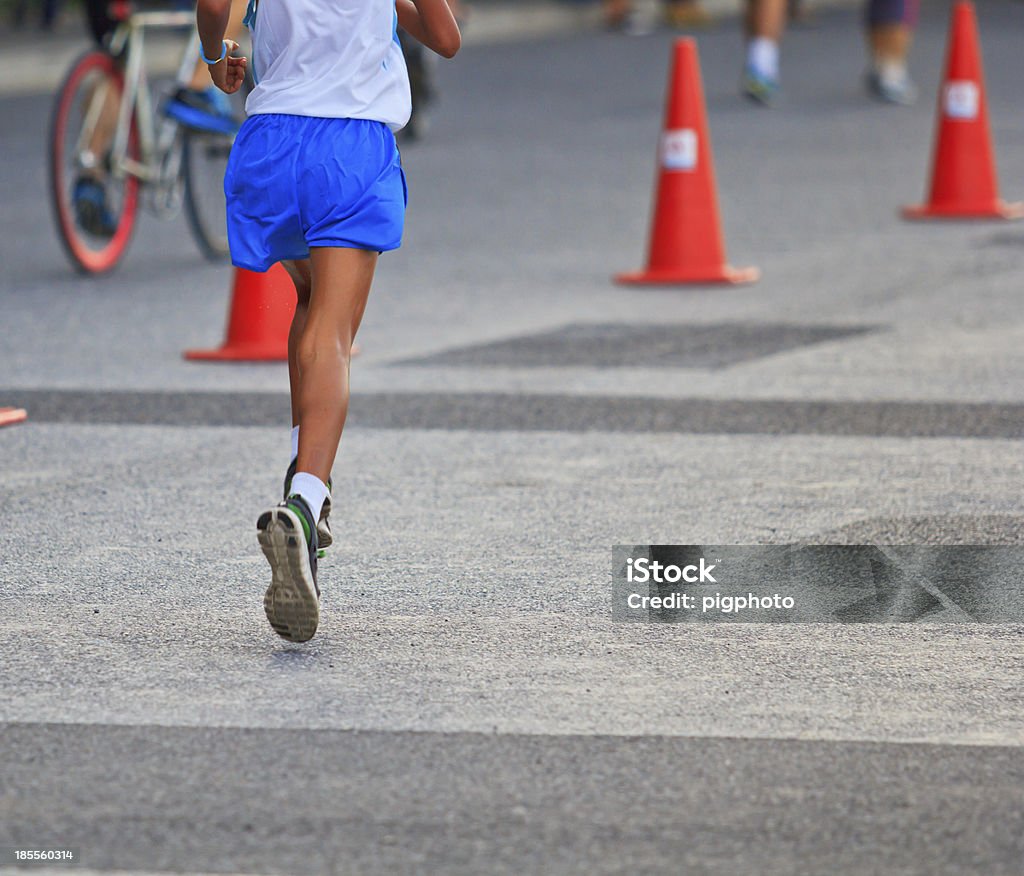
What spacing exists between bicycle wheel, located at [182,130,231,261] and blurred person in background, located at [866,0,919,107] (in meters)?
8.07

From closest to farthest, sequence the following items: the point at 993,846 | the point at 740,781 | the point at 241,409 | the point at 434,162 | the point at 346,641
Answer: the point at 993,846
the point at 740,781
the point at 346,641
the point at 241,409
the point at 434,162

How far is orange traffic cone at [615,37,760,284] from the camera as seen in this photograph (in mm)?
9758

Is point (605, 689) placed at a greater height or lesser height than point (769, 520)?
greater

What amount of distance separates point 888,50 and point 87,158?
994 cm

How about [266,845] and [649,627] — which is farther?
[649,627]

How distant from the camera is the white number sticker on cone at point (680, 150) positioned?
9.80m

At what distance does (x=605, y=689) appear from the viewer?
3984 mm

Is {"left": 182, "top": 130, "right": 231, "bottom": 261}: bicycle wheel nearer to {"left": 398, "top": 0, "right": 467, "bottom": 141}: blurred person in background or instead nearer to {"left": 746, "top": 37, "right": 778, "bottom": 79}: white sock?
{"left": 398, "top": 0, "right": 467, "bottom": 141}: blurred person in background

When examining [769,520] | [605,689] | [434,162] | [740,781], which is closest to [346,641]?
[605,689]

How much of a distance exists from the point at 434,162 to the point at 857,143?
9.78ft

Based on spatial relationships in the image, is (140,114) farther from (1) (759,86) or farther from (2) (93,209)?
(1) (759,86)

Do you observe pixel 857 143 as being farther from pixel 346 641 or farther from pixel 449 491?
pixel 346 641

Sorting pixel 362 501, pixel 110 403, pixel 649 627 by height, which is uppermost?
pixel 649 627

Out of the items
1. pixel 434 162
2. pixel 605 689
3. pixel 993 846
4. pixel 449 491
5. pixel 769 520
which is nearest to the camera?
pixel 993 846
